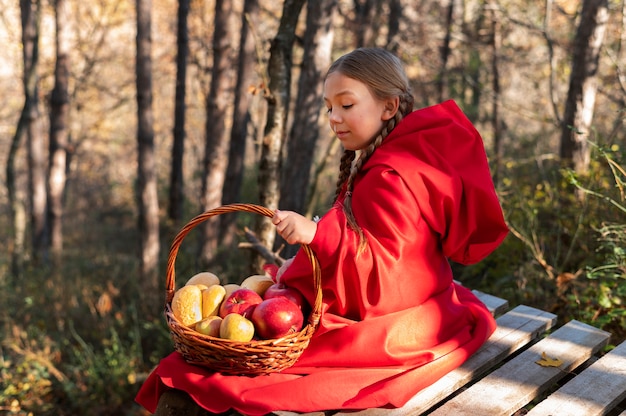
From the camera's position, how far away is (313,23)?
17.2ft

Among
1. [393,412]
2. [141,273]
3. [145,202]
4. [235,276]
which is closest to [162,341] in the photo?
[235,276]

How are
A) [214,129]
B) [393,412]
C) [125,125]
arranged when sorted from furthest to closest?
[125,125], [214,129], [393,412]

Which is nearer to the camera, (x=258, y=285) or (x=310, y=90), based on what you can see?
(x=258, y=285)

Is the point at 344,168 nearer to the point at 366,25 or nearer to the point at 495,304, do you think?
the point at 495,304

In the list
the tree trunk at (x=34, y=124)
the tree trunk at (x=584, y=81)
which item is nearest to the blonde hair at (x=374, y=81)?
the tree trunk at (x=584, y=81)

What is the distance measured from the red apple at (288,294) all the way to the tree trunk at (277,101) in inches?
58.5

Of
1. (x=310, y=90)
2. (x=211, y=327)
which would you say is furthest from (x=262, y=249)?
(x=310, y=90)

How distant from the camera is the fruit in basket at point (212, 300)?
259 centimetres

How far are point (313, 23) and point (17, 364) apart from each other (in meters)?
3.69

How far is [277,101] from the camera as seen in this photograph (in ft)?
12.8

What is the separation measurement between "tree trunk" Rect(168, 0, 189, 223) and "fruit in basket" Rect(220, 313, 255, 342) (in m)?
7.75

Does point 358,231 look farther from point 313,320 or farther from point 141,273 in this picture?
point 141,273

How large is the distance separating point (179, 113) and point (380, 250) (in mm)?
7931

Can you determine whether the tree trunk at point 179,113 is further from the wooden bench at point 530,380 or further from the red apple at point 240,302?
the red apple at point 240,302
